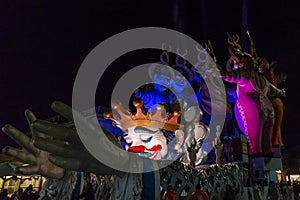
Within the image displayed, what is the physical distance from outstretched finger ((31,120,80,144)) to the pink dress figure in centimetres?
1131

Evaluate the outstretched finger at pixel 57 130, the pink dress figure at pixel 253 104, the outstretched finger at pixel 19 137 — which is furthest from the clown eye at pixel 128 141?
the outstretched finger at pixel 57 130

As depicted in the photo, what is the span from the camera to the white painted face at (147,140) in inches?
566

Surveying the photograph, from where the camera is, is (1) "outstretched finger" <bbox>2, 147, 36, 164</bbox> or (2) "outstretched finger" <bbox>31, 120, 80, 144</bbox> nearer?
(2) "outstretched finger" <bbox>31, 120, 80, 144</bbox>

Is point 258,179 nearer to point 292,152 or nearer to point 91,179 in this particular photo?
point 91,179

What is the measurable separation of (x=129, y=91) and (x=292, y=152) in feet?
76.2

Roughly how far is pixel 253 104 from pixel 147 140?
509 centimetres

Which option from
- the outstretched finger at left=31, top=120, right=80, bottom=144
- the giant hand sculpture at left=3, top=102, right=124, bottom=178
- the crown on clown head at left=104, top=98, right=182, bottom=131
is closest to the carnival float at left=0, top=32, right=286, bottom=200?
the crown on clown head at left=104, top=98, right=182, bottom=131

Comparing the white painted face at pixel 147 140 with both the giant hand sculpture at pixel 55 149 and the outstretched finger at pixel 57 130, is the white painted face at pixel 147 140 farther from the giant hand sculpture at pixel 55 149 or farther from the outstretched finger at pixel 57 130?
the outstretched finger at pixel 57 130

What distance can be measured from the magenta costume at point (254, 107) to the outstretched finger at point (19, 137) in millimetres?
11033

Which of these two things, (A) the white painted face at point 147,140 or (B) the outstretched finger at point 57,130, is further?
(A) the white painted face at point 147,140

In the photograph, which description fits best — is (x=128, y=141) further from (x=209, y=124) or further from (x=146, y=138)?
(x=209, y=124)

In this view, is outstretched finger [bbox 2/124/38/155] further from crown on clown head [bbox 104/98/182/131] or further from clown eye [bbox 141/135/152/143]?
crown on clown head [bbox 104/98/182/131]

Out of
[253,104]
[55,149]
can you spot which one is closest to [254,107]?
[253,104]

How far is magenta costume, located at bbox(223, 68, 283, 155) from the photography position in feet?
46.9
